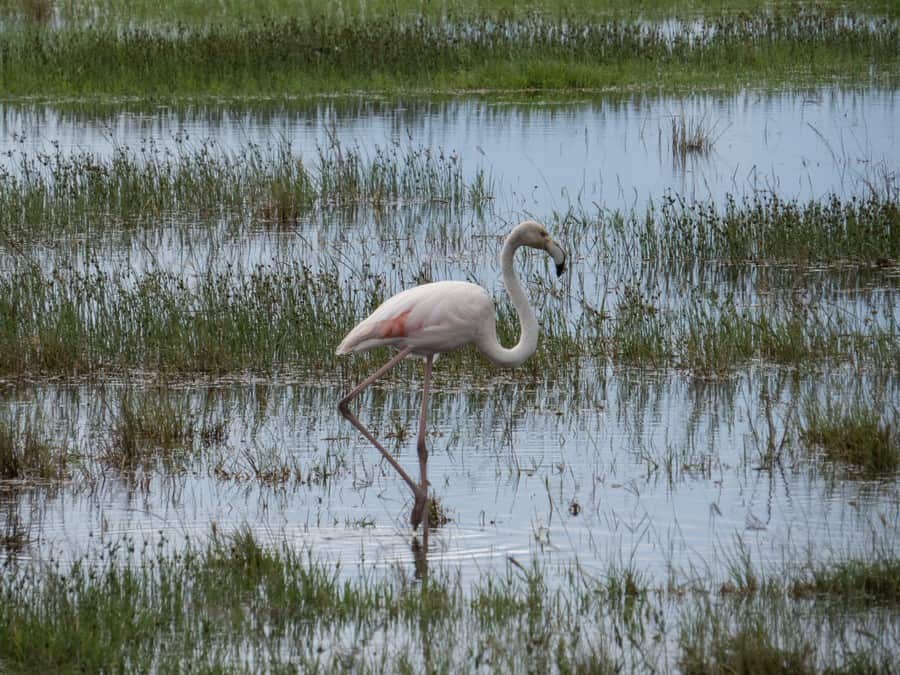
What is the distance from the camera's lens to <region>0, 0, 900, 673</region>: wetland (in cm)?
578

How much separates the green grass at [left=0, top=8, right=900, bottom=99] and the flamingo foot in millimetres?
17862

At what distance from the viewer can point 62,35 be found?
2772 cm

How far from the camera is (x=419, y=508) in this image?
7523 millimetres

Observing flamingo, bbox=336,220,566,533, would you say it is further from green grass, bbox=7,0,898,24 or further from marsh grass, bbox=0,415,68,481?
green grass, bbox=7,0,898,24

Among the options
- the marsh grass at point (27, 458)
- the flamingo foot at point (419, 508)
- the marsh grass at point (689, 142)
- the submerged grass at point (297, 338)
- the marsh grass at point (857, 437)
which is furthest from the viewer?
the marsh grass at point (689, 142)

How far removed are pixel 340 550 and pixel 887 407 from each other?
3709 millimetres

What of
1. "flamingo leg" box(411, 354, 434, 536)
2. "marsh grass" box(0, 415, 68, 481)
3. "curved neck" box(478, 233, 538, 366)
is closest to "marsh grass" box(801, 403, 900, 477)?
"curved neck" box(478, 233, 538, 366)

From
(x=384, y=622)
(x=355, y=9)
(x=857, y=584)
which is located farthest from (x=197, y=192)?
(x=355, y=9)

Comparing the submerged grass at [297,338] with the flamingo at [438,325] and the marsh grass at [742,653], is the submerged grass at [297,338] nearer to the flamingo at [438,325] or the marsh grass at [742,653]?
the flamingo at [438,325]

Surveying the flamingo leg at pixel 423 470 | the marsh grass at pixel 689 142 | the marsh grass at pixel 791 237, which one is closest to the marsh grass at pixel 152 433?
the flamingo leg at pixel 423 470

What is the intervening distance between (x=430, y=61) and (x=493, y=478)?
723 inches

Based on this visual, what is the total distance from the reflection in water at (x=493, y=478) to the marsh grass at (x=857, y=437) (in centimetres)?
13

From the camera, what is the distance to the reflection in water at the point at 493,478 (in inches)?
277

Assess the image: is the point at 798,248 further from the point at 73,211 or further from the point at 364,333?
the point at 73,211
